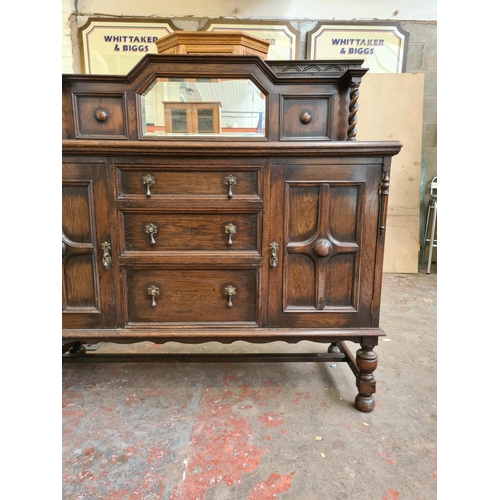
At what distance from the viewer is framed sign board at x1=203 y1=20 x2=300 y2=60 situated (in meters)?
3.60

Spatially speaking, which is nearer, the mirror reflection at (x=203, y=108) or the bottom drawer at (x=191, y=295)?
the bottom drawer at (x=191, y=295)

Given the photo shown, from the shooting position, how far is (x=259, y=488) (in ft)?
3.80

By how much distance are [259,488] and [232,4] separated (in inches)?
169

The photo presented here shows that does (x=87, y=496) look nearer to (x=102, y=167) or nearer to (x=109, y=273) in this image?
(x=109, y=273)

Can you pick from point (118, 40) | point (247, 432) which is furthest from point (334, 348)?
point (118, 40)

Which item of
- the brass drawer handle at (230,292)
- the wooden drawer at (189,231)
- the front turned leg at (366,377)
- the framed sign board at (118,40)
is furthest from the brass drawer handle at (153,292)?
the framed sign board at (118,40)

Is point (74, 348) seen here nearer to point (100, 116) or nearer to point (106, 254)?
point (106, 254)

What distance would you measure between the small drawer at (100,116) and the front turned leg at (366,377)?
1.55m

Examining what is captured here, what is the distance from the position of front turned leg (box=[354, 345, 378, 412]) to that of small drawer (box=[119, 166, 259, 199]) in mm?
913

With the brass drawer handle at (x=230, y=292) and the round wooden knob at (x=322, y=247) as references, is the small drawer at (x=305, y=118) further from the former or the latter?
the brass drawer handle at (x=230, y=292)

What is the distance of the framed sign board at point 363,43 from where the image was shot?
11.9 ft

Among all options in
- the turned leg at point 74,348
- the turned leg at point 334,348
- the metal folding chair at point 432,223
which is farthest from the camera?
the metal folding chair at point 432,223

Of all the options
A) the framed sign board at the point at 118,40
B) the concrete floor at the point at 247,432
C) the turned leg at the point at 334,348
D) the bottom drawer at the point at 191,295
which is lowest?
the concrete floor at the point at 247,432

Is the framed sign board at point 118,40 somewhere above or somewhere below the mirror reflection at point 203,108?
above
